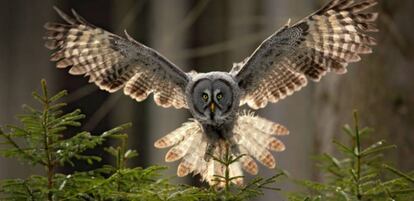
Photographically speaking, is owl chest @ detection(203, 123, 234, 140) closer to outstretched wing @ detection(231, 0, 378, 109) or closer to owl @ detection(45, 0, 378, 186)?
owl @ detection(45, 0, 378, 186)

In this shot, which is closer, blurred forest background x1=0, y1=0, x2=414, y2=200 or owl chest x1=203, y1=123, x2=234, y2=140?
owl chest x1=203, y1=123, x2=234, y2=140

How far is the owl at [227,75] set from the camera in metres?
3.15

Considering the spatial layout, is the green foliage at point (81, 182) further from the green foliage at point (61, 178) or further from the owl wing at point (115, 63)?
the owl wing at point (115, 63)

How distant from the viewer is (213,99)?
3.46m

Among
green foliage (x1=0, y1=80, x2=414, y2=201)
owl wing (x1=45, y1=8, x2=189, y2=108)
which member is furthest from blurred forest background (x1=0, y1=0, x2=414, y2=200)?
green foliage (x1=0, y1=80, x2=414, y2=201)

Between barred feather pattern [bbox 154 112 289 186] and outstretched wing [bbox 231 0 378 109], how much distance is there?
0.13 metres

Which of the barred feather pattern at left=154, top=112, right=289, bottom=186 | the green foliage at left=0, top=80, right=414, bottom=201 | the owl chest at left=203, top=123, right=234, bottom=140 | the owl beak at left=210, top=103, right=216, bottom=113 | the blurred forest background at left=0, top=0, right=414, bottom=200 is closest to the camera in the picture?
the green foliage at left=0, top=80, right=414, bottom=201

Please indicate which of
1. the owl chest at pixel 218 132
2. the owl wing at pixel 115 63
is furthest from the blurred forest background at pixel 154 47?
the owl chest at pixel 218 132

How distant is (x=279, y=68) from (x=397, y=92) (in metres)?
1.04

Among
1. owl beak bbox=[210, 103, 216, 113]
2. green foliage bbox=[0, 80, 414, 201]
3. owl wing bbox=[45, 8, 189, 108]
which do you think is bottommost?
green foliage bbox=[0, 80, 414, 201]

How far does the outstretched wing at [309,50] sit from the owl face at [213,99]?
3.4 inches

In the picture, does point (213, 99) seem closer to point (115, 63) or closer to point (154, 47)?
point (115, 63)

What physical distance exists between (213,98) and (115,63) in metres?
0.40

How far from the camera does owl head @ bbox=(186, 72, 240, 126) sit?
133 inches
